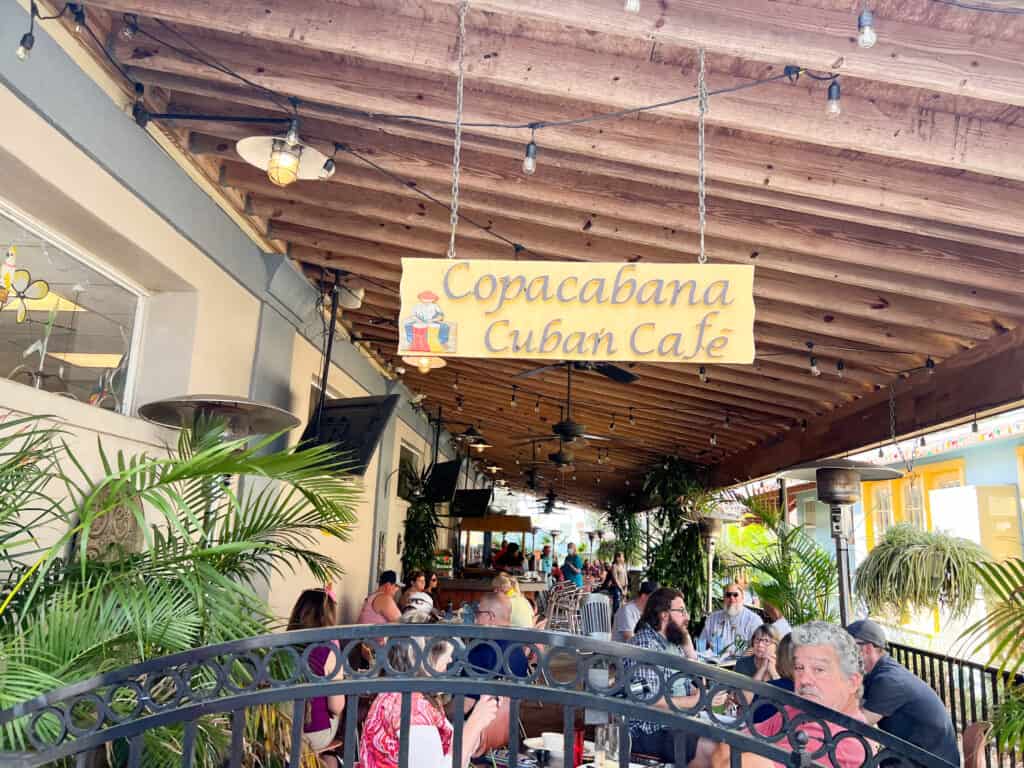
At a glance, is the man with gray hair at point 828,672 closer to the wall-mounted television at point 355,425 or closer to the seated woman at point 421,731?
the seated woman at point 421,731

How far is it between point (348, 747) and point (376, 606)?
15.6 feet

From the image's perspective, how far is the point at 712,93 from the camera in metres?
2.89

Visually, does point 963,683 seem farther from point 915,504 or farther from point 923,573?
point 915,504

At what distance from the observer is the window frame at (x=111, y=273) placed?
3.16 metres

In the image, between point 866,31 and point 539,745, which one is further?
Answer: point 539,745

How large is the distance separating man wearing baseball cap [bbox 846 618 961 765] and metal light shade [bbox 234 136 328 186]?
10.7 ft

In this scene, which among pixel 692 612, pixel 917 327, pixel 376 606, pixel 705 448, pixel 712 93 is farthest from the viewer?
pixel 705 448

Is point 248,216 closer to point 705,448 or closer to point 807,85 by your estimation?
point 807,85

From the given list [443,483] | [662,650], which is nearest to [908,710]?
[662,650]

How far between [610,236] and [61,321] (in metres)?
2.79

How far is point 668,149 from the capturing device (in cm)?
338

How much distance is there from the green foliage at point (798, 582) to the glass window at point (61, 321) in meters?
4.63

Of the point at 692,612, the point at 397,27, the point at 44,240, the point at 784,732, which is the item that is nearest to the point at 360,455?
the point at 44,240

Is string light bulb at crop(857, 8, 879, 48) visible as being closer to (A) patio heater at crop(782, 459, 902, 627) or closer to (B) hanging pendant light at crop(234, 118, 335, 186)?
(B) hanging pendant light at crop(234, 118, 335, 186)
